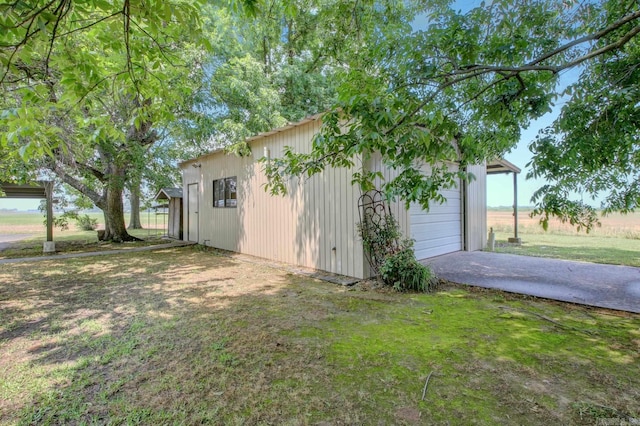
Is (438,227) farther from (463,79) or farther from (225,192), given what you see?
(225,192)

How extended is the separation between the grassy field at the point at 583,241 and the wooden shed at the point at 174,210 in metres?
10.6

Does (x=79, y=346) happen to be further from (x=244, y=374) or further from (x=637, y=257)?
(x=637, y=257)

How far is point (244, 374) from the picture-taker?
2.24 m

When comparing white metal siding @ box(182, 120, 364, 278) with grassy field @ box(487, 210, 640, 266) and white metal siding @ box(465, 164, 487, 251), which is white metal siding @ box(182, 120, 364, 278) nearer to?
grassy field @ box(487, 210, 640, 266)

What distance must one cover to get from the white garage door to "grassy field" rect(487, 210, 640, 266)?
4.94 ft

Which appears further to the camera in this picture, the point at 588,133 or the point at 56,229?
the point at 56,229

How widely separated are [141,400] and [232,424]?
0.69 meters

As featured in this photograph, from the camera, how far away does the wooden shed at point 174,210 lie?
36.8ft

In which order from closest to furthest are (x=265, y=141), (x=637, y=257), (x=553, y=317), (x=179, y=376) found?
(x=179, y=376) < (x=553, y=317) < (x=637, y=257) < (x=265, y=141)

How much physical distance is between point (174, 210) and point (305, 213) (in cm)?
767

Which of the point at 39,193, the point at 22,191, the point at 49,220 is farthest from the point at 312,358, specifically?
the point at 22,191

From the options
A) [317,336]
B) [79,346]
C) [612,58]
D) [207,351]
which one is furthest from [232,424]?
[612,58]

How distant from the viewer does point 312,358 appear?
249 centimetres

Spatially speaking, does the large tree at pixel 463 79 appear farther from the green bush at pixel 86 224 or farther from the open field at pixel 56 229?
the green bush at pixel 86 224
